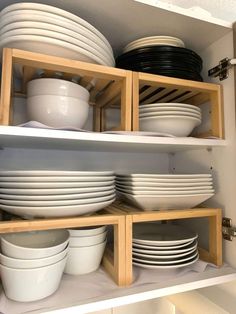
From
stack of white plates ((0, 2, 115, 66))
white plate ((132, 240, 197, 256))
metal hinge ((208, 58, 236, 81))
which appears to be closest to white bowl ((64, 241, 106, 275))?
white plate ((132, 240, 197, 256))

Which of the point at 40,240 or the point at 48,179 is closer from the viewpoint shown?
the point at 48,179

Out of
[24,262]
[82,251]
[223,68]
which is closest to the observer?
[24,262]

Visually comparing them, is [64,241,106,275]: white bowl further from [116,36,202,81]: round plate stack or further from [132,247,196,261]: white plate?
[116,36,202,81]: round plate stack

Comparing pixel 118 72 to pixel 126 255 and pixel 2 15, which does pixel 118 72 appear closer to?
pixel 2 15

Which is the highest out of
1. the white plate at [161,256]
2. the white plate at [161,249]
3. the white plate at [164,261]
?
the white plate at [161,249]

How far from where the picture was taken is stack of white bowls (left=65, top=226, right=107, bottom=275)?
22.6 inches

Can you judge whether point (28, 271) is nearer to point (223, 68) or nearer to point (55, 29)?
point (55, 29)

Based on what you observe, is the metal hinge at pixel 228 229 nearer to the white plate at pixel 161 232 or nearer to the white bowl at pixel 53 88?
the white plate at pixel 161 232

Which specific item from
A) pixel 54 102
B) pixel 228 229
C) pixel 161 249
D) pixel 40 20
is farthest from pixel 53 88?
pixel 228 229

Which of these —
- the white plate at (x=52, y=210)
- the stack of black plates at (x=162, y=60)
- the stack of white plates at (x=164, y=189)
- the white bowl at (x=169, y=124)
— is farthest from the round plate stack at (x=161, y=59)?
the white plate at (x=52, y=210)

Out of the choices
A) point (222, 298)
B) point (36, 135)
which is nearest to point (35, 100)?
point (36, 135)

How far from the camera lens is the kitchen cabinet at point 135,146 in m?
0.50

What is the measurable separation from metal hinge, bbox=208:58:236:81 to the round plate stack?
0.09 m

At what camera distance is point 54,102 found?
54 cm
